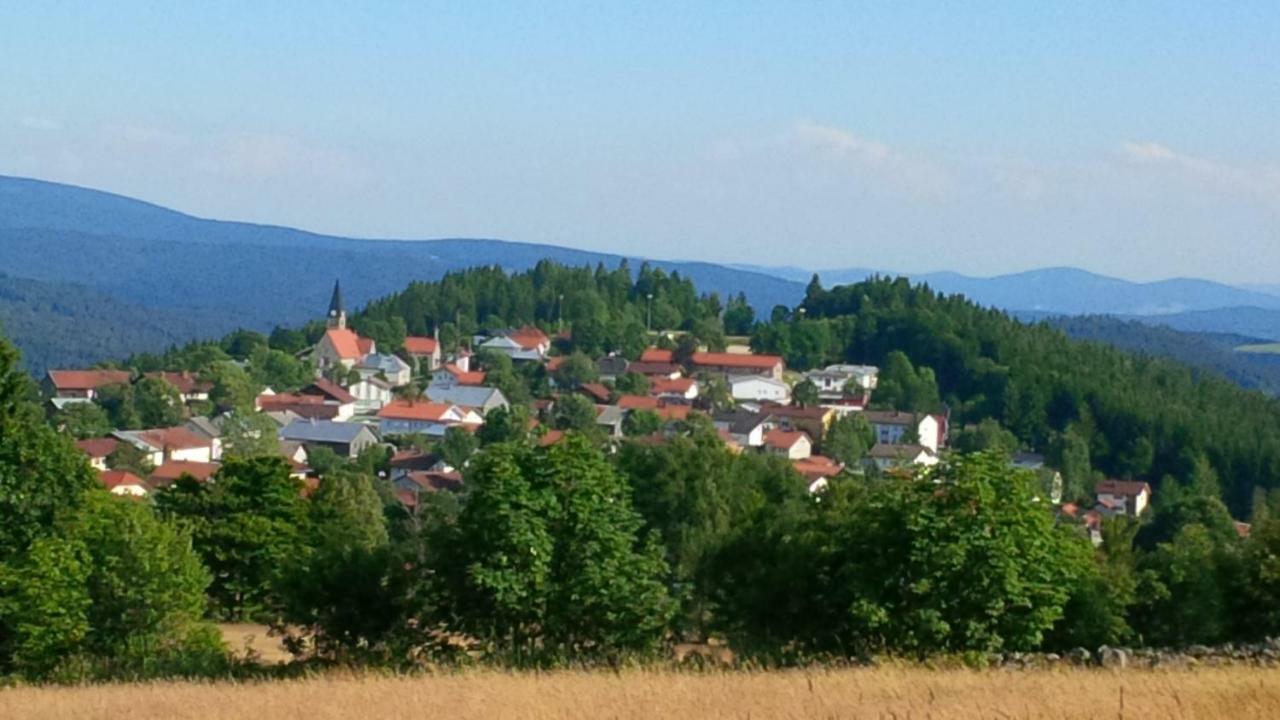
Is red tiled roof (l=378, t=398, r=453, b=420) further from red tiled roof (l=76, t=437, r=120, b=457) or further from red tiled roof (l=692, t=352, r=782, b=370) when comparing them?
red tiled roof (l=76, t=437, r=120, b=457)

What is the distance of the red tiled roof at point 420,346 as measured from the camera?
450 ft

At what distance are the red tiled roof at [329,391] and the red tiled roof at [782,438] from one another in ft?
97.3

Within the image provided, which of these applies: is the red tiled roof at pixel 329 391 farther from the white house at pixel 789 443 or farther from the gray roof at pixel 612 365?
the white house at pixel 789 443

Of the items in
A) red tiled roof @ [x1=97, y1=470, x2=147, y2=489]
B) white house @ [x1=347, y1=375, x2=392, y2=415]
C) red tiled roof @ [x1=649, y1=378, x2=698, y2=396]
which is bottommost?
white house @ [x1=347, y1=375, x2=392, y2=415]

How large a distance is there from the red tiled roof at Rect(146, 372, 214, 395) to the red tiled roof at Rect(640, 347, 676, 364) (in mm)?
31285

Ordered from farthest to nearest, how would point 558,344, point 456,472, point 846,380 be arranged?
1. point 558,344
2. point 846,380
3. point 456,472

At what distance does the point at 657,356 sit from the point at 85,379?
39.7 m

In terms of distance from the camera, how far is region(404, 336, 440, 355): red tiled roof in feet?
450

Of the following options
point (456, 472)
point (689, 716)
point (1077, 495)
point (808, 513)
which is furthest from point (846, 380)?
point (689, 716)

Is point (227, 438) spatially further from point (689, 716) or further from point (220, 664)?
point (689, 716)

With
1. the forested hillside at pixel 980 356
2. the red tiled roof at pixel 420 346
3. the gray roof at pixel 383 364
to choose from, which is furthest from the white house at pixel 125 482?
the red tiled roof at pixel 420 346

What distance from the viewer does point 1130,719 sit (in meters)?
8.03

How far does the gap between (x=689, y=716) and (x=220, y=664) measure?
1082cm

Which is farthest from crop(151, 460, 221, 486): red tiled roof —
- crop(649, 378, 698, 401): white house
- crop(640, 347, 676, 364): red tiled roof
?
crop(640, 347, 676, 364): red tiled roof
